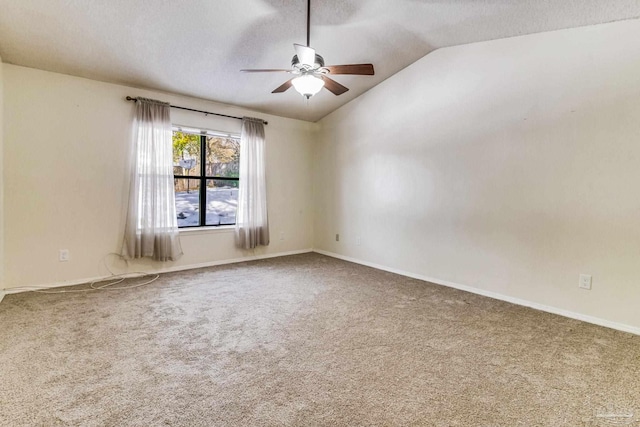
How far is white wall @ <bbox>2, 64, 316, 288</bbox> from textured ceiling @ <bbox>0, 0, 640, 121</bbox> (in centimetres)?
26

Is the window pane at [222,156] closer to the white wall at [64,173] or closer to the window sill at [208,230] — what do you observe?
the white wall at [64,173]

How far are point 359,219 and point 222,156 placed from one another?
7.86 ft

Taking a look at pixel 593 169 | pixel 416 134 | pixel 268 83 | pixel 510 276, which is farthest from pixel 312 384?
pixel 268 83

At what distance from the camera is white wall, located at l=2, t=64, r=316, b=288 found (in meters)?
3.30

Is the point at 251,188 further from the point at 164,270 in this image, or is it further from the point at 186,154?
the point at 164,270

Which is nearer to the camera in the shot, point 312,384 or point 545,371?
point 312,384

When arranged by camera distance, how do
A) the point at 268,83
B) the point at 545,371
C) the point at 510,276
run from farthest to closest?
the point at 268,83, the point at 510,276, the point at 545,371

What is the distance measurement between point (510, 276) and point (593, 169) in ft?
4.17

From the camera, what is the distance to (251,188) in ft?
16.1

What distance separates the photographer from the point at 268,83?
415 centimetres

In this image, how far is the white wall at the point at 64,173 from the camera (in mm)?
3299

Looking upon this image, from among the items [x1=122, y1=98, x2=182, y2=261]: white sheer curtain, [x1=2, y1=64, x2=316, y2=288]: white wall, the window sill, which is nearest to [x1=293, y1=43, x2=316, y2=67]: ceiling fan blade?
[x1=122, y1=98, x2=182, y2=261]: white sheer curtain

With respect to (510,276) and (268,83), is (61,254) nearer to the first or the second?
(268,83)

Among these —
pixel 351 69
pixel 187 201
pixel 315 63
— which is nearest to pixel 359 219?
pixel 187 201
